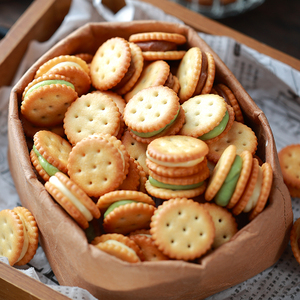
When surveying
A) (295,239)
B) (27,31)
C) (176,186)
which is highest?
(27,31)

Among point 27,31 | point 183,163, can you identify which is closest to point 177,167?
point 183,163

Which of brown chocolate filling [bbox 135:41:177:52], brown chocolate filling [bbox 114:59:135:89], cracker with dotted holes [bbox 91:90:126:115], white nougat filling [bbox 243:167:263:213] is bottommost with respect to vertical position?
white nougat filling [bbox 243:167:263:213]

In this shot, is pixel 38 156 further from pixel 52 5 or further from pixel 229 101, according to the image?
pixel 52 5

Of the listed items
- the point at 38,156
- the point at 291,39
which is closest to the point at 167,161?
the point at 38,156

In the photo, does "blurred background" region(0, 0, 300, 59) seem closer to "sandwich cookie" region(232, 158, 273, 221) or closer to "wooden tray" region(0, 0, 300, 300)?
"wooden tray" region(0, 0, 300, 300)

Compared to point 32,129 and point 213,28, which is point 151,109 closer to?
point 32,129

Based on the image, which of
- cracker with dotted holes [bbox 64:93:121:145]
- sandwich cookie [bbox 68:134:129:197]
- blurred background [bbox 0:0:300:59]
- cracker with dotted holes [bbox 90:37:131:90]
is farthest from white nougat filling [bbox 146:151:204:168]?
blurred background [bbox 0:0:300:59]
